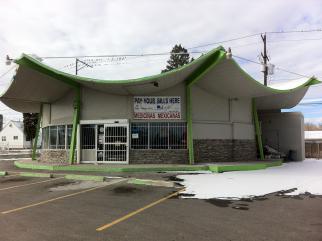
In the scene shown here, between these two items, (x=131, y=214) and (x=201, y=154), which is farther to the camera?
(x=201, y=154)

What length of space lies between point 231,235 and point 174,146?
13023 millimetres

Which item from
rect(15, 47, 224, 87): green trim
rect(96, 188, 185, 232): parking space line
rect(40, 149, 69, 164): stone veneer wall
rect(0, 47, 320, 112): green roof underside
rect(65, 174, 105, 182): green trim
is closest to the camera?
rect(96, 188, 185, 232): parking space line

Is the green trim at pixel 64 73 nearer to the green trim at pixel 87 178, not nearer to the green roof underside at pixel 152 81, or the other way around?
the green roof underside at pixel 152 81

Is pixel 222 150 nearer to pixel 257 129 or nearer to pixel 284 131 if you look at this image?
pixel 257 129

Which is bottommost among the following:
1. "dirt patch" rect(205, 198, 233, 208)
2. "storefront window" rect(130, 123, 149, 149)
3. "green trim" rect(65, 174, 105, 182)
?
"dirt patch" rect(205, 198, 233, 208)

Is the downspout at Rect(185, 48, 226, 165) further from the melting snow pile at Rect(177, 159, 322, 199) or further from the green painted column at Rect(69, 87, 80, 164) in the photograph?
the green painted column at Rect(69, 87, 80, 164)

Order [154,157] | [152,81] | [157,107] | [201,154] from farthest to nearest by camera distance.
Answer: [201,154], [157,107], [154,157], [152,81]

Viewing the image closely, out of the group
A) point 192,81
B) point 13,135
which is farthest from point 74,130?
point 13,135

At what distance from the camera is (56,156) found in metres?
20.8

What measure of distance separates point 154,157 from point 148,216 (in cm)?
1126

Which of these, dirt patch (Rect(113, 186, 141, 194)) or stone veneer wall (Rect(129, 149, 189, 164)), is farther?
stone veneer wall (Rect(129, 149, 189, 164))

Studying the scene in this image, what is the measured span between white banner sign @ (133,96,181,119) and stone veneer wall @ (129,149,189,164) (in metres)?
1.98

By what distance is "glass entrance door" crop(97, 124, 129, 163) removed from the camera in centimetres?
1875

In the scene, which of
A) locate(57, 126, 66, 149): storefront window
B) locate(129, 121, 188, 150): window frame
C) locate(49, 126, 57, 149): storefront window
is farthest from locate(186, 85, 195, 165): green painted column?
locate(49, 126, 57, 149): storefront window
